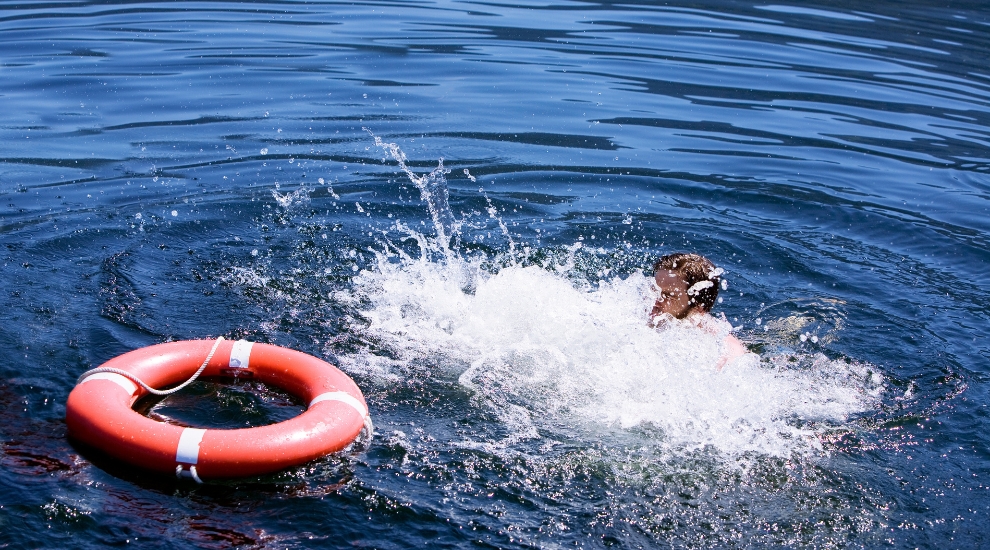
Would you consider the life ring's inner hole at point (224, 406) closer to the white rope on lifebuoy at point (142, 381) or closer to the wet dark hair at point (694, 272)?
the white rope on lifebuoy at point (142, 381)

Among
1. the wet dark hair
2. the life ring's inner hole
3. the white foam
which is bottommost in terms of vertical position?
the life ring's inner hole

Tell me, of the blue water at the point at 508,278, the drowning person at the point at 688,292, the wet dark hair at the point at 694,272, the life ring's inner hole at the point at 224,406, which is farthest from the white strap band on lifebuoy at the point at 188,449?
the wet dark hair at the point at 694,272

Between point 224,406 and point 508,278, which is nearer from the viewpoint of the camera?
point 224,406

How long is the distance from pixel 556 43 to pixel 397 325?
10104mm

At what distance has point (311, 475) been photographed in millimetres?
4641

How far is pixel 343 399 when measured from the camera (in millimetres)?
4957

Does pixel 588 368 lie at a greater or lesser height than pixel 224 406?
greater

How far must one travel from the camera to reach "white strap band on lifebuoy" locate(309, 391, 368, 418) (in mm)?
4938

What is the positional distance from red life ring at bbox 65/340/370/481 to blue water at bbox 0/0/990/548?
0.12m

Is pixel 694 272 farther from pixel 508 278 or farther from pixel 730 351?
pixel 508 278

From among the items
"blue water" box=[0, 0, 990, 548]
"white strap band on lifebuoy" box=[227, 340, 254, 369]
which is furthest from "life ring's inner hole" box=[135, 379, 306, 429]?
"white strap band on lifebuoy" box=[227, 340, 254, 369]

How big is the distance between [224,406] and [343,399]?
2.55ft

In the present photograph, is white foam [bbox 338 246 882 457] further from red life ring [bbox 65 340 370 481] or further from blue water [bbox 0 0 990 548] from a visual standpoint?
red life ring [bbox 65 340 370 481]

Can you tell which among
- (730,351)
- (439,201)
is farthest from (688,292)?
(439,201)
